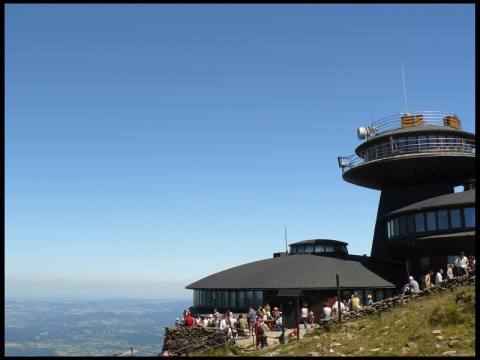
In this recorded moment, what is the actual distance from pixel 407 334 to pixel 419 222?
19495mm

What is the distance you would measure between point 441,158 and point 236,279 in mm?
22311

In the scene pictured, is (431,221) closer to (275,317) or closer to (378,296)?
(378,296)

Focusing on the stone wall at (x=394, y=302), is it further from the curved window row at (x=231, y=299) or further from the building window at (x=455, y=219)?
the curved window row at (x=231, y=299)

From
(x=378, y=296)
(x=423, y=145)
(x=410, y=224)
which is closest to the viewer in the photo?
(x=378, y=296)

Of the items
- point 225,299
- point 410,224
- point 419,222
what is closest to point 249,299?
point 225,299

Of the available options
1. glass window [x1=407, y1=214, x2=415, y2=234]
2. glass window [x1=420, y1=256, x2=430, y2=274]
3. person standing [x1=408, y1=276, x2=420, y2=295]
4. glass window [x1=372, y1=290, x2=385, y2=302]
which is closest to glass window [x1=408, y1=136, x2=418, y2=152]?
glass window [x1=407, y1=214, x2=415, y2=234]

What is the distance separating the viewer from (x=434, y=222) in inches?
1578

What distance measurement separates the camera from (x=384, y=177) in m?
49.9

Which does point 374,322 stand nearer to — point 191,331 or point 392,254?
point 191,331

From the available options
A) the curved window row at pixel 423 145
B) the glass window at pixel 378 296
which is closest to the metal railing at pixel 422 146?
the curved window row at pixel 423 145

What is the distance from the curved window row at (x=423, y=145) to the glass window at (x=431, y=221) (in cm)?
811

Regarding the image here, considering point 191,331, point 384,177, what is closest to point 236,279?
point 191,331

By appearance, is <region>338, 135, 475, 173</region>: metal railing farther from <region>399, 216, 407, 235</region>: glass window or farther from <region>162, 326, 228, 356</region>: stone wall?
<region>162, 326, 228, 356</region>: stone wall

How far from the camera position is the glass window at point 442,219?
39347 mm
